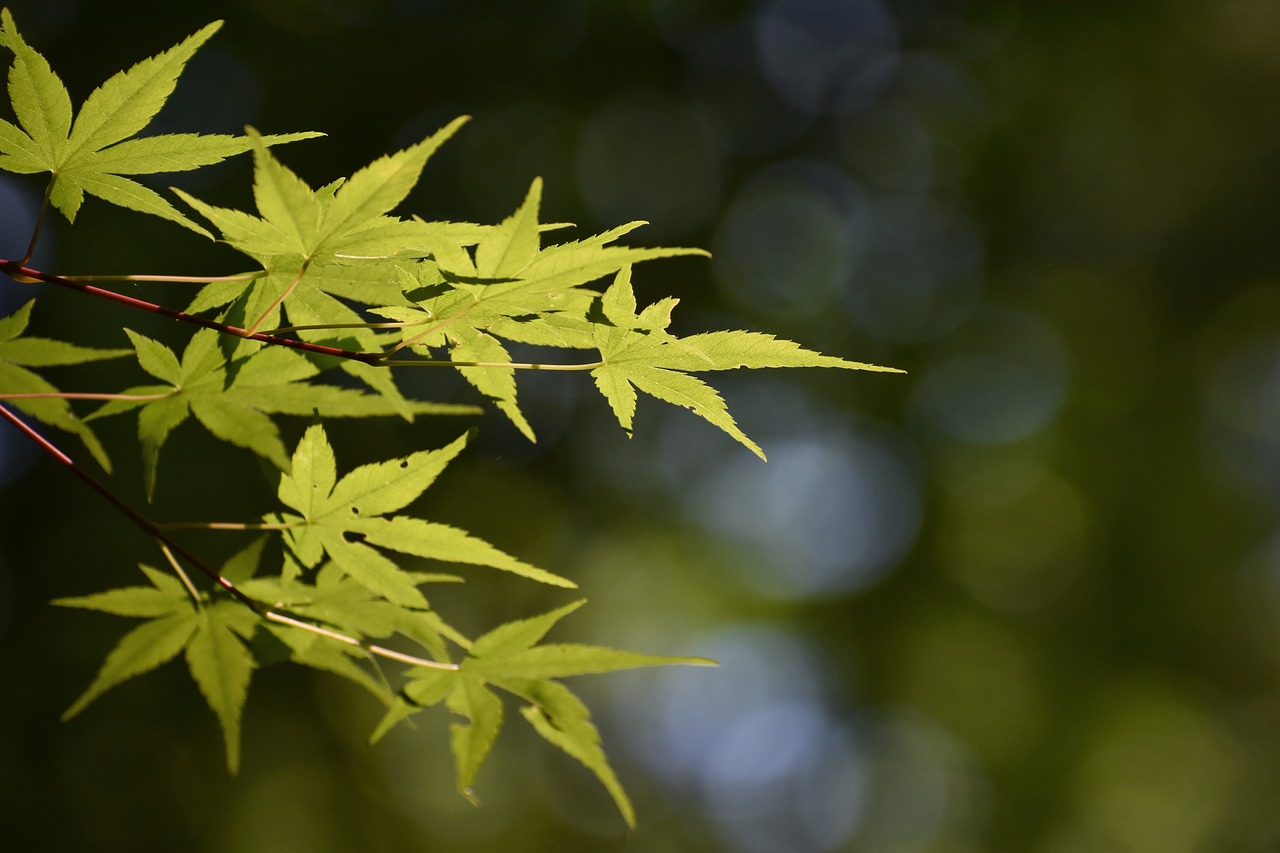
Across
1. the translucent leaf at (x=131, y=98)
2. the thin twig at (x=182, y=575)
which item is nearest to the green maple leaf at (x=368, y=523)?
the thin twig at (x=182, y=575)

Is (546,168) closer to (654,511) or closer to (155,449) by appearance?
(654,511)

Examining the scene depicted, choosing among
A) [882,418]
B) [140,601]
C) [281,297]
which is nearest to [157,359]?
[281,297]

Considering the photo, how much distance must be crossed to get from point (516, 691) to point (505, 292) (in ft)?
1.28

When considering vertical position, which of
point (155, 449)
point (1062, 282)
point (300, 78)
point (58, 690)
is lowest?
point (58, 690)

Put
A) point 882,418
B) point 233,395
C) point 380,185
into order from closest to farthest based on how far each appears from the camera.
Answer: point 380,185
point 233,395
point 882,418

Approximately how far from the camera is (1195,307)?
576 cm

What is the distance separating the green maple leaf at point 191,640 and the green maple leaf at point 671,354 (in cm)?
48

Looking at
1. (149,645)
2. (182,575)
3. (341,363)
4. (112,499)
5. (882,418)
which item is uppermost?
(341,363)

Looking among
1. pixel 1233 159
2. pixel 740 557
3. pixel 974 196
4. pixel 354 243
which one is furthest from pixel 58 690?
pixel 1233 159

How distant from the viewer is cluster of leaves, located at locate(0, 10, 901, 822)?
2.55 ft

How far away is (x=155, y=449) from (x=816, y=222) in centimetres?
560

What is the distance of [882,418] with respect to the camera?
5797 millimetres

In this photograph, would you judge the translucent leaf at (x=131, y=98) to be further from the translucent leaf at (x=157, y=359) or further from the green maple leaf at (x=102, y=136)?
the translucent leaf at (x=157, y=359)

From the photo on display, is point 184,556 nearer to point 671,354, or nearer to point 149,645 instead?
point 149,645
